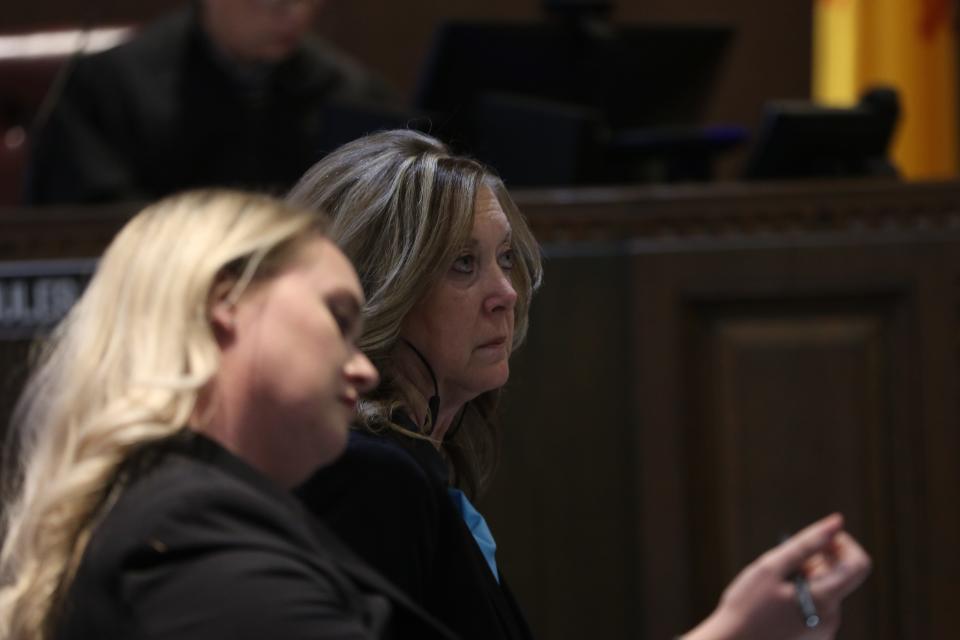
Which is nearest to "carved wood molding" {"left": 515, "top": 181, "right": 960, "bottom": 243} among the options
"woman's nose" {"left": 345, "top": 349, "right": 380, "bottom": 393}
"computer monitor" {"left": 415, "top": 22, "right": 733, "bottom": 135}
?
"computer monitor" {"left": 415, "top": 22, "right": 733, "bottom": 135}

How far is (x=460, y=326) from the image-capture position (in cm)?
175

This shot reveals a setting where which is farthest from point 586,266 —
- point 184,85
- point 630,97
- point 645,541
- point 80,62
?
point 80,62

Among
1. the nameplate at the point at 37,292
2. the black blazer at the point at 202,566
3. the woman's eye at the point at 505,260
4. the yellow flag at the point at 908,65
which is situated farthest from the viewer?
the yellow flag at the point at 908,65

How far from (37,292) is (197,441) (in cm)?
225

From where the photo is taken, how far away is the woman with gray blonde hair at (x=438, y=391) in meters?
1.42

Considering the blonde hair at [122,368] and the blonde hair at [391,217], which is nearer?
the blonde hair at [122,368]

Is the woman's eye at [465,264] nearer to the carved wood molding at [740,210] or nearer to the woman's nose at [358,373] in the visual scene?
the woman's nose at [358,373]

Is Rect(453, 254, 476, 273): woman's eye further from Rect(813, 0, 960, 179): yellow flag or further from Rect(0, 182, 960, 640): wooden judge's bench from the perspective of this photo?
Rect(813, 0, 960, 179): yellow flag

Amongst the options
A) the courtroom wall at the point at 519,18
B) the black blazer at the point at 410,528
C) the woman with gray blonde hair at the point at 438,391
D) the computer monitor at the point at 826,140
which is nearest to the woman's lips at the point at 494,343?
the woman with gray blonde hair at the point at 438,391

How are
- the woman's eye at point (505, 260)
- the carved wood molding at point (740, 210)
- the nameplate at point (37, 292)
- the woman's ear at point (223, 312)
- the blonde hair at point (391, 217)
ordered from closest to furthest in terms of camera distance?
the woman's ear at point (223, 312) < the blonde hair at point (391, 217) < the woman's eye at point (505, 260) < the nameplate at point (37, 292) < the carved wood molding at point (740, 210)

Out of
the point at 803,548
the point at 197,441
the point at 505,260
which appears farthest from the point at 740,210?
the point at 197,441

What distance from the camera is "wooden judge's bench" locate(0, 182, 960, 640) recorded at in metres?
3.30

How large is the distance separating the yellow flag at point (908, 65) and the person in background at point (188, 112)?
2.15 m

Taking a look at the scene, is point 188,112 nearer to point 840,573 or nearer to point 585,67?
point 585,67
